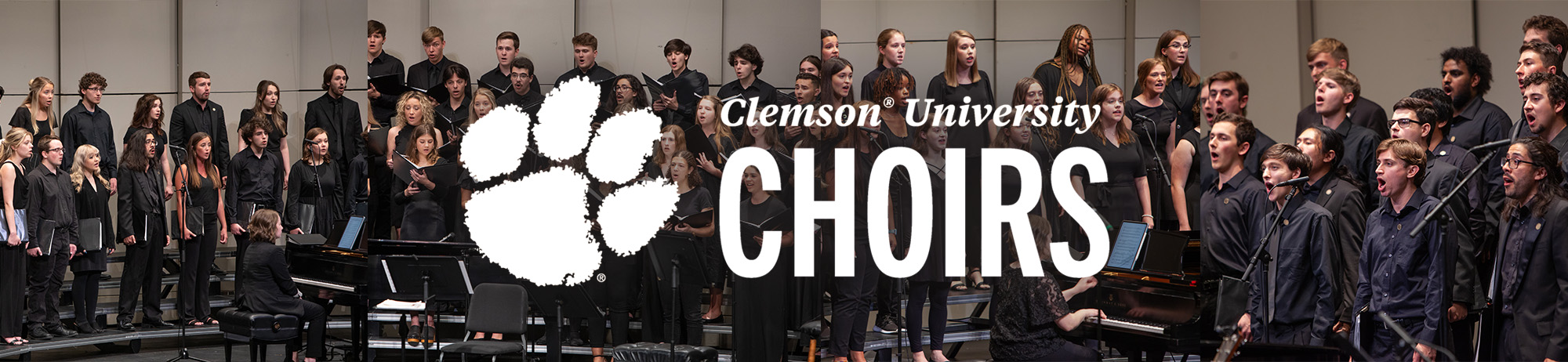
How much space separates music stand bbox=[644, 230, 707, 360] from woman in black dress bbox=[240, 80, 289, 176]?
4.82m

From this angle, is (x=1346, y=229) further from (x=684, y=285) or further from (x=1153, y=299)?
(x=684, y=285)

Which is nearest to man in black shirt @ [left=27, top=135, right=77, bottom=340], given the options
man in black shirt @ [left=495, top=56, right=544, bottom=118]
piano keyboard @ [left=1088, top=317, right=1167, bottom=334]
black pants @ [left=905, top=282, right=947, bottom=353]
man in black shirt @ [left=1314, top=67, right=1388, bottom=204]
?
man in black shirt @ [left=495, top=56, right=544, bottom=118]

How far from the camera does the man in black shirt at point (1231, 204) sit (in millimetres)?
4991

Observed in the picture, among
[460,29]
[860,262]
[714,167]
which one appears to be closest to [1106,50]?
[860,262]

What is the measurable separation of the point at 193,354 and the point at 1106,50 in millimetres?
6119

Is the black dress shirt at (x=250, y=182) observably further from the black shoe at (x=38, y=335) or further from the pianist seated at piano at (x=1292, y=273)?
the pianist seated at piano at (x=1292, y=273)

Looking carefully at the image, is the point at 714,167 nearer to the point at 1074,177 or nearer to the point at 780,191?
the point at 780,191

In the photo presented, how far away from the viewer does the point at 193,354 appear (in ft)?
24.5

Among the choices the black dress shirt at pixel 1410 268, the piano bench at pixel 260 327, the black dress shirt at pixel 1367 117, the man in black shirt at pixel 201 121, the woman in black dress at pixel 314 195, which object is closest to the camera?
the black dress shirt at pixel 1410 268

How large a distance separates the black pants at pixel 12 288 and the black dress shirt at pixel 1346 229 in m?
7.28

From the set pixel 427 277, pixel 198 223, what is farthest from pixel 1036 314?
pixel 198 223

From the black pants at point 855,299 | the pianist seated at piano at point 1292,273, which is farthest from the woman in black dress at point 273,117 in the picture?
the pianist seated at piano at point 1292,273

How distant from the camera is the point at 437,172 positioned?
488 cm

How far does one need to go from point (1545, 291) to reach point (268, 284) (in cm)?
624
